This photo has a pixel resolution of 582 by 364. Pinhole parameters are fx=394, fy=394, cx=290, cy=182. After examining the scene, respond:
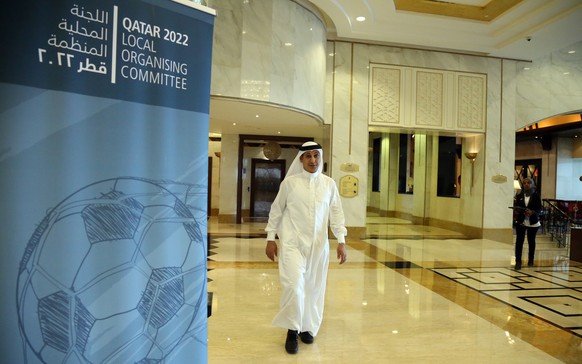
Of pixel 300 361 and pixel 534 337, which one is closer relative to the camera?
pixel 300 361

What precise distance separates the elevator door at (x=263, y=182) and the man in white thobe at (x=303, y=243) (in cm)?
979

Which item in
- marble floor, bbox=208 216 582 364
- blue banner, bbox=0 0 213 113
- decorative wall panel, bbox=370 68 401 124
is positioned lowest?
marble floor, bbox=208 216 582 364

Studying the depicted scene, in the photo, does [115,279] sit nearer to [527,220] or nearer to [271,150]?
[527,220]

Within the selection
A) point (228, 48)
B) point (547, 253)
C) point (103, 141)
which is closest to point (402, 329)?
point (103, 141)

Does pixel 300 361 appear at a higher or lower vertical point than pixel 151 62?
lower

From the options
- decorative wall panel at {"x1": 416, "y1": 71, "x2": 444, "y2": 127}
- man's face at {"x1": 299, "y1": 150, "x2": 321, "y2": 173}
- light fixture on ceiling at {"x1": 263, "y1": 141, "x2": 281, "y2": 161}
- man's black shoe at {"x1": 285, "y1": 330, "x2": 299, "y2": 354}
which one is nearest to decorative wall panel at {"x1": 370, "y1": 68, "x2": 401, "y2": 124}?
decorative wall panel at {"x1": 416, "y1": 71, "x2": 444, "y2": 127}

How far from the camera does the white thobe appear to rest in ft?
9.39

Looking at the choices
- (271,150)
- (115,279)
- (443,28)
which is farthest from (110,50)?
(271,150)

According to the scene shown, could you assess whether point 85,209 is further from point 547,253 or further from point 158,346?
point 547,253

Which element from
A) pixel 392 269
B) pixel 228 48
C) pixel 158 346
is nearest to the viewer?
pixel 158 346

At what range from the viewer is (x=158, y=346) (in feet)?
5.76

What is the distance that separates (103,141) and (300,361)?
1966 millimetres

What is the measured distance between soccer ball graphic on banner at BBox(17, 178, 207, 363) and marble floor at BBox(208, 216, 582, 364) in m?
1.13

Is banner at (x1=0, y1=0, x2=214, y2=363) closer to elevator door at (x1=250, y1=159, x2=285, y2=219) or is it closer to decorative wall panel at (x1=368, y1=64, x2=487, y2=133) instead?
decorative wall panel at (x1=368, y1=64, x2=487, y2=133)
